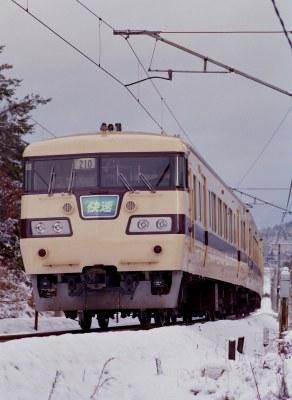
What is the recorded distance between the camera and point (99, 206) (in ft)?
46.4

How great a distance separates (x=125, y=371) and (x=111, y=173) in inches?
217

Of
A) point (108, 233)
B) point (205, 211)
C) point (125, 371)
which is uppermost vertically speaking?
point (205, 211)

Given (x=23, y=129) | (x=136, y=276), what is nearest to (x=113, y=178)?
(x=136, y=276)

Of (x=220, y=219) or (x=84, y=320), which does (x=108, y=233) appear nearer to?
(x=84, y=320)

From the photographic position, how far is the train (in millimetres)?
13984

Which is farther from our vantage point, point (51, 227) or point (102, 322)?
point (102, 322)

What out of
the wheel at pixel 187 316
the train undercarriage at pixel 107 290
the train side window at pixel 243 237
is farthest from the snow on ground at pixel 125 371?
the train side window at pixel 243 237

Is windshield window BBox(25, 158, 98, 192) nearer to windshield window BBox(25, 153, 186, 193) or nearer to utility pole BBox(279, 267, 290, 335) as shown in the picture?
windshield window BBox(25, 153, 186, 193)

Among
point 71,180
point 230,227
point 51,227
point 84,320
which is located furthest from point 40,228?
point 230,227

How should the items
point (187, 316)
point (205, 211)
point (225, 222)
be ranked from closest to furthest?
point (205, 211), point (187, 316), point (225, 222)

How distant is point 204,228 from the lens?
55.3 feet

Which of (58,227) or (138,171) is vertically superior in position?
(138,171)

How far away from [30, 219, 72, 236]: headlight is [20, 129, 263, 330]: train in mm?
16

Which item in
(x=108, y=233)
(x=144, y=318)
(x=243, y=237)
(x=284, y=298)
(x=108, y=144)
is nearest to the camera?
(x=108, y=233)
